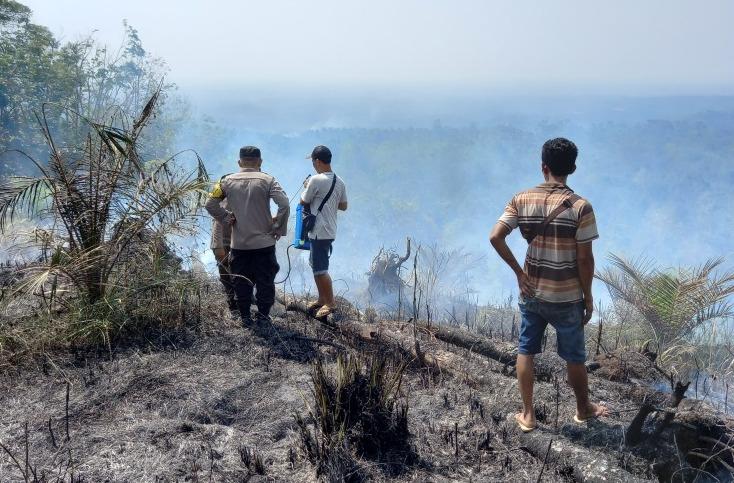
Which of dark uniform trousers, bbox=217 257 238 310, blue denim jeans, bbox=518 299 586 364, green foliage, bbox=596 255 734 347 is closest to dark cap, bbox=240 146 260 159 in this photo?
dark uniform trousers, bbox=217 257 238 310

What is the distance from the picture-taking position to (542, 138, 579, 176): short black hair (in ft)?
A: 11.7

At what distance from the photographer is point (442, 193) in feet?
182

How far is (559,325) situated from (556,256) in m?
0.48

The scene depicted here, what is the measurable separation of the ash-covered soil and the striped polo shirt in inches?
40.1

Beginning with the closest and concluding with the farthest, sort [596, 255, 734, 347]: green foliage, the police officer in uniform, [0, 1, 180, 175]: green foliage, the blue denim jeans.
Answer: the blue denim jeans → the police officer in uniform → [596, 255, 734, 347]: green foliage → [0, 1, 180, 175]: green foliage

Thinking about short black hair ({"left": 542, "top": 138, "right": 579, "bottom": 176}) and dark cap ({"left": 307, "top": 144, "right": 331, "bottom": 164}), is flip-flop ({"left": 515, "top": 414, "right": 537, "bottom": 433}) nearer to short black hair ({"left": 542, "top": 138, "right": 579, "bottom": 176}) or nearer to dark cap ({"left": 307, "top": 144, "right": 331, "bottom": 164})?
short black hair ({"left": 542, "top": 138, "right": 579, "bottom": 176})

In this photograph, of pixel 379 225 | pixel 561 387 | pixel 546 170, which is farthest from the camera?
pixel 379 225

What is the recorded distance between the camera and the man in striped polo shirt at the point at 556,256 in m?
3.55

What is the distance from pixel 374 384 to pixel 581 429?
149 cm

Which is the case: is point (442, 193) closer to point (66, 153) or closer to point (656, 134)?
point (656, 134)

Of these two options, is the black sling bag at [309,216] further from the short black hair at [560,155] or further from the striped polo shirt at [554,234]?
the short black hair at [560,155]

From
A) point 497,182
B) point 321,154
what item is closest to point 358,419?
point 321,154

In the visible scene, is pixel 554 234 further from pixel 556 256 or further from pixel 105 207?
pixel 105 207

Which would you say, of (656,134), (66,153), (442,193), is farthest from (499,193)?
(66,153)
